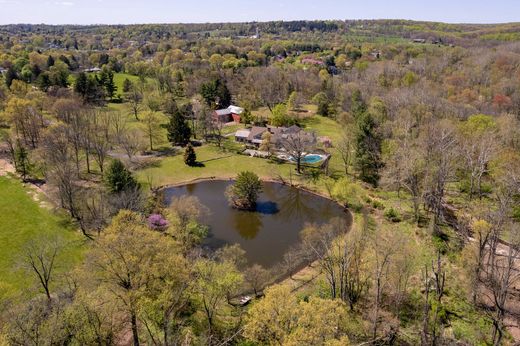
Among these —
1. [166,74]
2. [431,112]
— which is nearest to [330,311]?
[431,112]

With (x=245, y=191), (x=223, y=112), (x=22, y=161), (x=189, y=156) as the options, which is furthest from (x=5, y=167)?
(x=223, y=112)

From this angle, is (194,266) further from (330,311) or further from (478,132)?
(478,132)

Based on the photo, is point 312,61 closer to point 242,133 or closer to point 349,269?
point 242,133

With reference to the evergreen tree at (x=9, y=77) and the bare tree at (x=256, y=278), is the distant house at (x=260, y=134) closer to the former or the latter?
the bare tree at (x=256, y=278)

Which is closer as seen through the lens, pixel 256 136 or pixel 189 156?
pixel 189 156

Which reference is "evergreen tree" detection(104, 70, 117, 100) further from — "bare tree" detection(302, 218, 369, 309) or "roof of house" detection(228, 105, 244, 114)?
→ "bare tree" detection(302, 218, 369, 309)

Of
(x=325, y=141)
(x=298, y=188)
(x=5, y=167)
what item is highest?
(x=325, y=141)

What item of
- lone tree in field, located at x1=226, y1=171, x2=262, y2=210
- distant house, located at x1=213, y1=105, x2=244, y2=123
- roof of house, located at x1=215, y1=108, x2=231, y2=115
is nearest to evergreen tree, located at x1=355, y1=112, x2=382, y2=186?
lone tree in field, located at x1=226, y1=171, x2=262, y2=210
